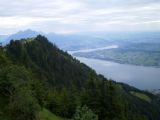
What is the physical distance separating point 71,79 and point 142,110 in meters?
34.6

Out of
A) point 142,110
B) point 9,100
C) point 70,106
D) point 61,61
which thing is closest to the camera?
point 9,100

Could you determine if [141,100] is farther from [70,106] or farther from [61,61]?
[70,106]

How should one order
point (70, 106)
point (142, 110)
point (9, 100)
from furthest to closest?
point (142, 110) < point (70, 106) < point (9, 100)

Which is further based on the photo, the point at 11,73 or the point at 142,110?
the point at 142,110

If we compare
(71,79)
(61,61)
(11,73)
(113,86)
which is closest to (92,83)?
(113,86)

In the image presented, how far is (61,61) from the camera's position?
552 feet

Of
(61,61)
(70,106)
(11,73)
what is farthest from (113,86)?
(61,61)

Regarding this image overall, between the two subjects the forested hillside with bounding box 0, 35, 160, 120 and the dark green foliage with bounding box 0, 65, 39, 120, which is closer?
the dark green foliage with bounding box 0, 65, 39, 120

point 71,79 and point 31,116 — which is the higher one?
point 31,116

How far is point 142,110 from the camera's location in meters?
155

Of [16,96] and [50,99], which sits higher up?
[16,96]

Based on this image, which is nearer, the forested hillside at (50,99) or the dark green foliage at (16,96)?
the dark green foliage at (16,96)

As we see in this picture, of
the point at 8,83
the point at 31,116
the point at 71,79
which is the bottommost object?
the point at 71,79

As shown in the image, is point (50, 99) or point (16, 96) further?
point (50, 99)
